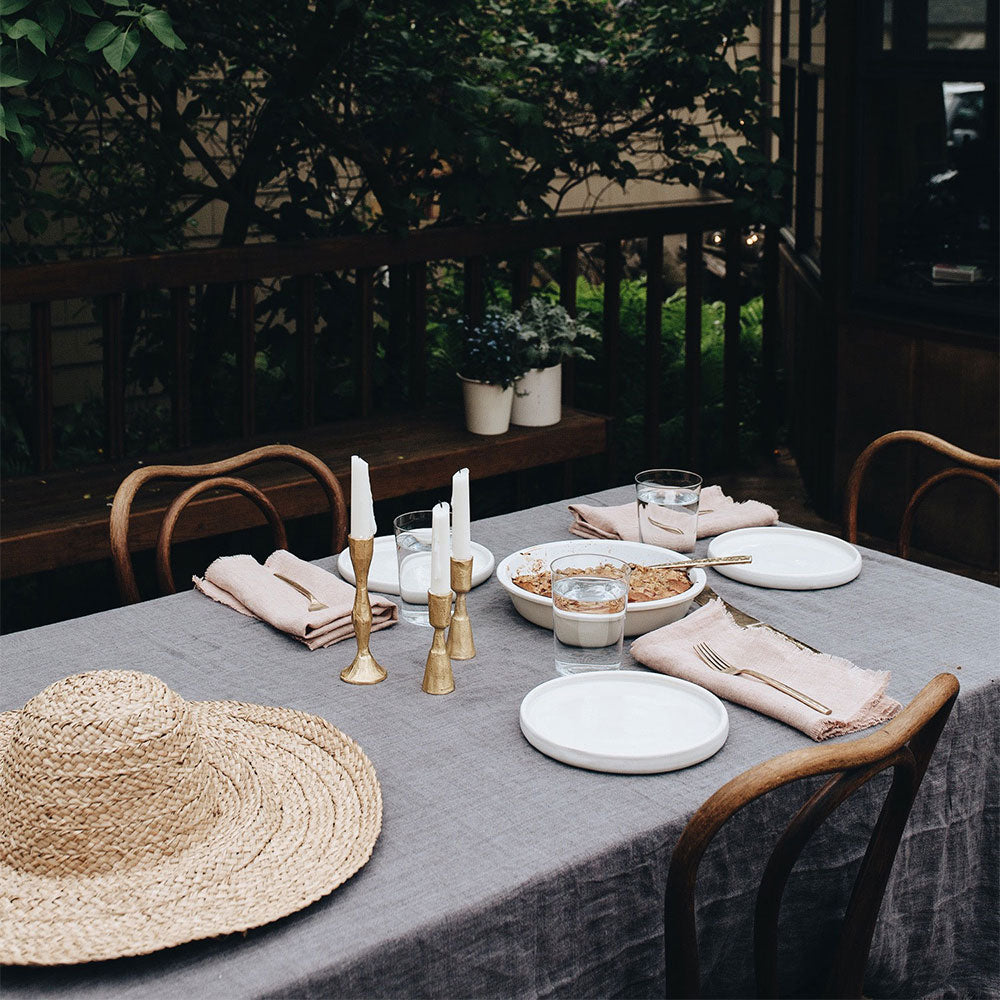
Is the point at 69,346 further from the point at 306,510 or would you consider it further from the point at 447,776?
the point at 447,776

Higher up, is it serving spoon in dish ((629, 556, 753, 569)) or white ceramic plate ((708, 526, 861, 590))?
serving spoon in dish ((629, 556, 753, 569))

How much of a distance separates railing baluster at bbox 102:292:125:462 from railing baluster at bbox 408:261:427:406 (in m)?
1.04

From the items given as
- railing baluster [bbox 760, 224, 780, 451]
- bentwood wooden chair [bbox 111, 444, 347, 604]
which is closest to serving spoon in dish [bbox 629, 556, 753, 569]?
bentwood wooden chair [bbox 111, 444, 347, 604]

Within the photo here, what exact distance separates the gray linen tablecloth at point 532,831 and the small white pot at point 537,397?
87.9 inches

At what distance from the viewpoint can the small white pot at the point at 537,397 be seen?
4.38m

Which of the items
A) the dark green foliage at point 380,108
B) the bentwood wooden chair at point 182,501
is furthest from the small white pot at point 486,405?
the bentwood wooden chair at point 182,501

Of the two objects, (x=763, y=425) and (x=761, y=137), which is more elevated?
(x=761, y=137)

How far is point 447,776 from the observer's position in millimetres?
1540

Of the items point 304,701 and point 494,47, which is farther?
point 494,47

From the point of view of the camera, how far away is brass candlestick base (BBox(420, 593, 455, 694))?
176 centimetres

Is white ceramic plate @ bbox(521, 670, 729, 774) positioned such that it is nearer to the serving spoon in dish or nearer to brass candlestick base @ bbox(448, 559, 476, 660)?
brass candlestick base @ bbox(448, 559, 476, 660)

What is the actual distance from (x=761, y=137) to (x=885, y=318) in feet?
9.45

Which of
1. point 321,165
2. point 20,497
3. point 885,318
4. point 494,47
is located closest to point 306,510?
point 20,497

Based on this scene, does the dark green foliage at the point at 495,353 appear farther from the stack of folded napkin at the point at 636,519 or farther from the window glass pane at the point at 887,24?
the stack of folded napkin at the point at 636,519
